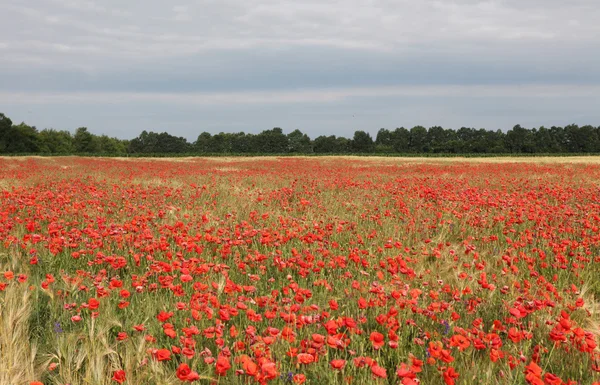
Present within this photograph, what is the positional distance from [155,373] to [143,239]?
3052 mm

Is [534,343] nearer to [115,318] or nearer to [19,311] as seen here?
[115,318]

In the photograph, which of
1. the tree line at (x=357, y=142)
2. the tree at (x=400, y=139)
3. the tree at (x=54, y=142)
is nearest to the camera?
the tree at (x=54, y=142)

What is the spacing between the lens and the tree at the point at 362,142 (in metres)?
120

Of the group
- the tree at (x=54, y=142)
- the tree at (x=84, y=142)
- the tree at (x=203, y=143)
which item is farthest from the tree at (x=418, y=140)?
the tree at (x=54, y=142)

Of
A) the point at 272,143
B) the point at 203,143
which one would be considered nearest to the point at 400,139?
the point at 272,143

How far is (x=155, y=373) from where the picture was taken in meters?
2.53

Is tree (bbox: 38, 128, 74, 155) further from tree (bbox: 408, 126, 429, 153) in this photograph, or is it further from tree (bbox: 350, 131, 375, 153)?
tree (bbox: 408, 126, 429, 153)

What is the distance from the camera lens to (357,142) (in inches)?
4747

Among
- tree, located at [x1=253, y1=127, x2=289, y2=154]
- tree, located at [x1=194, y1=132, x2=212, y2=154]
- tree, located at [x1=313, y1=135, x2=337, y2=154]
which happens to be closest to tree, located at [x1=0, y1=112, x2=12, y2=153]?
tree, located at [x1=194, y1=132, x2=212, y2=154]

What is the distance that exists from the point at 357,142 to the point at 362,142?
1444 millimetres

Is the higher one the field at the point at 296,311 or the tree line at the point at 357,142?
the tree line at the point at 357,142

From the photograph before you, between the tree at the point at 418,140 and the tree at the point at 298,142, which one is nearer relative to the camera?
the tree at the point at 298,142

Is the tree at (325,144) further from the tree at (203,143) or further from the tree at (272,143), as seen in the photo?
the tree at (203,143)

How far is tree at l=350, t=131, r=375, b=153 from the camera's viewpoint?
392ft
